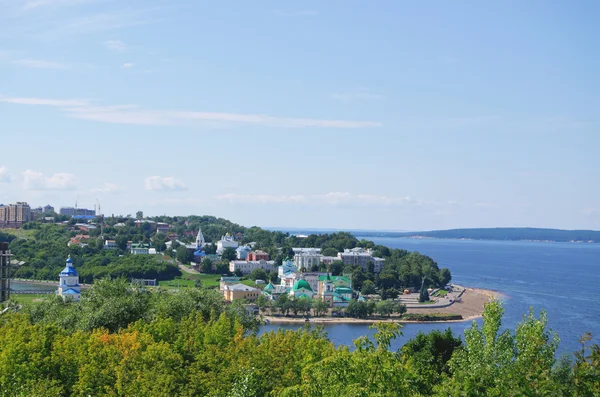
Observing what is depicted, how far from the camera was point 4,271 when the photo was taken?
1961 centimetres

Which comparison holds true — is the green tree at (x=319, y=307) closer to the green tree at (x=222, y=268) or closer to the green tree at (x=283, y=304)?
the green tree at (x=283, y=304)

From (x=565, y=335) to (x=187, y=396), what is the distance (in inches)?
916

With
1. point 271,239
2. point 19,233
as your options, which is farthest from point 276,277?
point 19,233

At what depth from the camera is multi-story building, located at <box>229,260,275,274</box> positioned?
55.5 m

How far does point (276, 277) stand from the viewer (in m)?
52.6

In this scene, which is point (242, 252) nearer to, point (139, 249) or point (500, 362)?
point (139, 249)

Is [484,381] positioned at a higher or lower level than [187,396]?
higher

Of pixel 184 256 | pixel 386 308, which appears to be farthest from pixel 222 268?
pixel 386 308

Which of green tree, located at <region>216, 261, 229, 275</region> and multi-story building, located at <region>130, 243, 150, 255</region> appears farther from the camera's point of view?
multi-story building, located at <region>130, 243, 150, 255</region>

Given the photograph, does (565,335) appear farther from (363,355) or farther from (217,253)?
(217,253)

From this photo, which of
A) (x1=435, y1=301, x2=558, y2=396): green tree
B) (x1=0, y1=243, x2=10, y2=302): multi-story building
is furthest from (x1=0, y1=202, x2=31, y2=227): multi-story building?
(x1=435, y1=301, x2=558, y2=396): green tree

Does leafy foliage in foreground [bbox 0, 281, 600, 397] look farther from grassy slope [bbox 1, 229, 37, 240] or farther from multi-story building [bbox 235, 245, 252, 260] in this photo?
grassy slope [bbox 1, 229, 37, 240]

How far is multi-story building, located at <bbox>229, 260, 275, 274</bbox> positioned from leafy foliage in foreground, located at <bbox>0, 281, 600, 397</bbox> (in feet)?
123

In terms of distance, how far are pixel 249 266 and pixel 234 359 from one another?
45.3 meters
